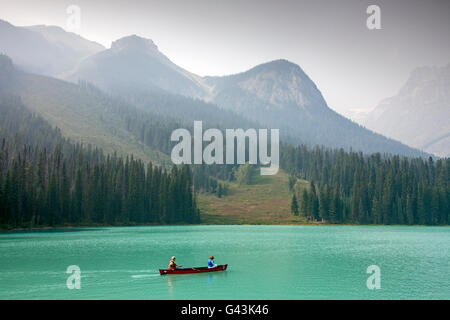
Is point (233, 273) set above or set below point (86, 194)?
below

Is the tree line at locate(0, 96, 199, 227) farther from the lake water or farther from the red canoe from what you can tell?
the red canoe

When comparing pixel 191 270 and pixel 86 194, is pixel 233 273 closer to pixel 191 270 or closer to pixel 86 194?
pixel 191 270

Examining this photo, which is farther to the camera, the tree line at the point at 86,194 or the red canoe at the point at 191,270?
the tree line at the point at 86,194

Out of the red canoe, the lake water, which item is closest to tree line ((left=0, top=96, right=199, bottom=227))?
the lake water

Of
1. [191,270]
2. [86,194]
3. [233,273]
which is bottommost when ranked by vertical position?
[233,273]

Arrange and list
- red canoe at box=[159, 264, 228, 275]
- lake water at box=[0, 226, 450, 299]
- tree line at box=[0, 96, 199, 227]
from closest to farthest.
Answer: lake water at box=[0, 226, 450, 299], red canoe at box=[159, 264, 228, 275], tree line at box=[0, 96, 199, 227]

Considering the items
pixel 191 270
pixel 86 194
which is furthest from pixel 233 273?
pixel 86 194

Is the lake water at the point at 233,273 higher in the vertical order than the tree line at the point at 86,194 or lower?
lower

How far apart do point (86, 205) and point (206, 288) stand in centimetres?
12431

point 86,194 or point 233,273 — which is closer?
point 233,273

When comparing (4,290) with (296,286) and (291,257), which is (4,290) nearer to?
(296,286)

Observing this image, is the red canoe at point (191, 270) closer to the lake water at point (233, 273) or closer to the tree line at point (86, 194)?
the lake water at point (233, 273)

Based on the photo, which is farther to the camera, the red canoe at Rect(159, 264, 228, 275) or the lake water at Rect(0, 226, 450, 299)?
the red canoe at Rect(159, 264, 228, 275)

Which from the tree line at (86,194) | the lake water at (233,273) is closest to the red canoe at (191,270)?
the lake water at (233,273)
